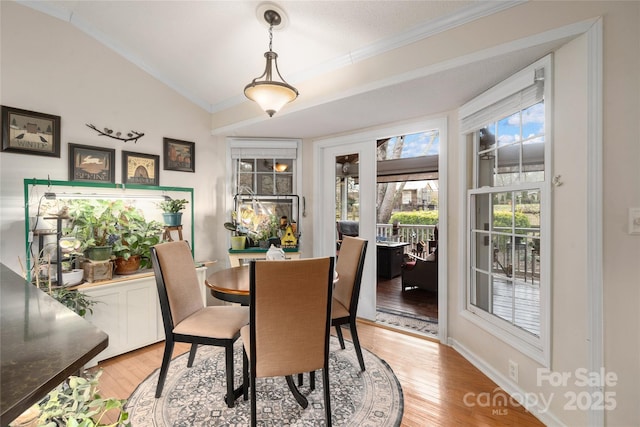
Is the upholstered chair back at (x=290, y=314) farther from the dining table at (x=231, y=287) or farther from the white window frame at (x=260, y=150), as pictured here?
the white window frame at (x=260, y=150)

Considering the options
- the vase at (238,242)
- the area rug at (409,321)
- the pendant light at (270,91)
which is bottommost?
the area rug at (409,321)

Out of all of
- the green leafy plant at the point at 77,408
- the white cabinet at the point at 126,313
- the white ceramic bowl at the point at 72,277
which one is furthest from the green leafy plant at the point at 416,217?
the green leafy plant at the point at 77,408

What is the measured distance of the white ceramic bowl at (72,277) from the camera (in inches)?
92.5

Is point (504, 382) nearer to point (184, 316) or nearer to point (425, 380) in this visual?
point (425, 380)

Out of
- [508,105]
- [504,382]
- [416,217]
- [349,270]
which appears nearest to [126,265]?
[349,270]

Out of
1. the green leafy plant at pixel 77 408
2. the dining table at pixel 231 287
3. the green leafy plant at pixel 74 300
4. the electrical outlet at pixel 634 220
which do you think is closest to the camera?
the green leafy plant at pixel 77 408

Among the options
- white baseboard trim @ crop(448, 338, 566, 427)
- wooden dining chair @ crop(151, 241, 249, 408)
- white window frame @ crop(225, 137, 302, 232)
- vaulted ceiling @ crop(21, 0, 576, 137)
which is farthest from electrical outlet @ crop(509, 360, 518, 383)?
white window frame @ crop(225, 137, 302, 232)

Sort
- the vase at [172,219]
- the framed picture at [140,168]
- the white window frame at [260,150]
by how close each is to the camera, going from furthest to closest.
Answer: the white window frame at [260,150], the vase at [172,219], the framed picture at [140,168]

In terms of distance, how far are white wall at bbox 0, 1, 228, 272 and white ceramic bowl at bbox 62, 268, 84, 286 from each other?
39cm

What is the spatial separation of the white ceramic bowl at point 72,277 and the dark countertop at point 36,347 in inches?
Result: 72.9

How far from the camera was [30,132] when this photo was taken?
2.40 m

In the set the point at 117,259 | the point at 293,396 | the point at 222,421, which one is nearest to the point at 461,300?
the point at 293,396

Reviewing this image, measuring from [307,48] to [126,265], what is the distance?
2.59m

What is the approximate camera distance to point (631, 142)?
145 centimetres
